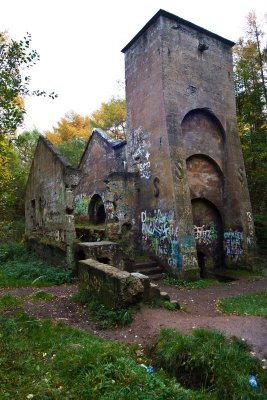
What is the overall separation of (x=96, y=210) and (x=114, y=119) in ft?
43.8

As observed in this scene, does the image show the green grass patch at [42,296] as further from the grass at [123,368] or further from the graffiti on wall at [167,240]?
the graffiti on wall at [167,240]

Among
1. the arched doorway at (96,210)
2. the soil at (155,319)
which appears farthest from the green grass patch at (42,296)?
the arched doorway at (96,210)

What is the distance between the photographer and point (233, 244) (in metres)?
13.2

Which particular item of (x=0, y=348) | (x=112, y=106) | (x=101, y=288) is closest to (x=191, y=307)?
(x=101, y=288)

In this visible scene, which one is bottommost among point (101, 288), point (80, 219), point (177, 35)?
point (101, 288)

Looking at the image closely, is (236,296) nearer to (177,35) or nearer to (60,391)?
(60,391)

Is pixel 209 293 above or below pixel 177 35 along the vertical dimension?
below

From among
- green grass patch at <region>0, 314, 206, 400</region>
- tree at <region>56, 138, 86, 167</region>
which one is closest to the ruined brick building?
green grass patch at <region>0, 314, 206, 400</region>

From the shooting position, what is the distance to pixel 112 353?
4.11 m

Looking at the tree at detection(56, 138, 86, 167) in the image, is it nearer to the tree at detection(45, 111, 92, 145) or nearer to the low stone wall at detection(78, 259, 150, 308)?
the tree at detection(45, 111, 92, 145)

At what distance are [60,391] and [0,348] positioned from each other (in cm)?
163

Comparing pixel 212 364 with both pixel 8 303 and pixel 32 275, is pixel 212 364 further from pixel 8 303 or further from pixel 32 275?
pixel 32 275

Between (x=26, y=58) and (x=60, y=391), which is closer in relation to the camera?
(x=60, y=391)

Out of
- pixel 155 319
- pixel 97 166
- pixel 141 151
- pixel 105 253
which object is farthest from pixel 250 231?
pixel 97 166
